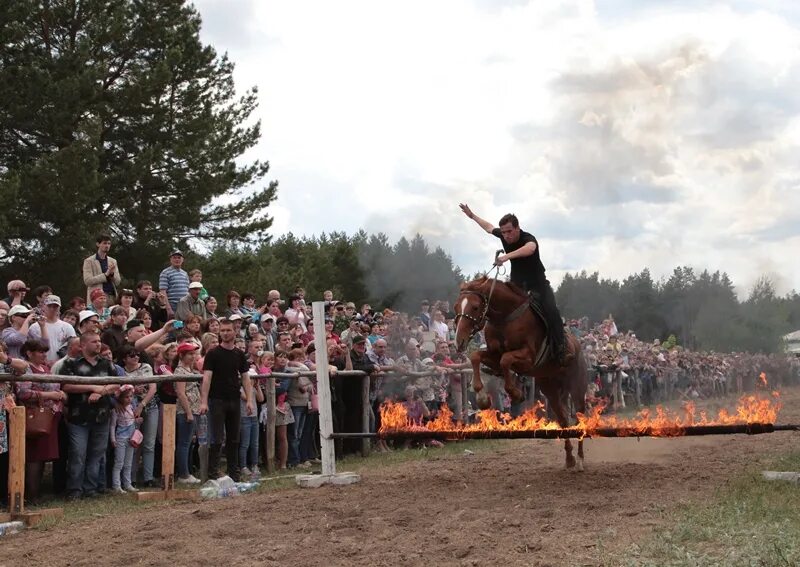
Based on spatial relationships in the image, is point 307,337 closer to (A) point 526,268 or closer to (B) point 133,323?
(B) point 133,323

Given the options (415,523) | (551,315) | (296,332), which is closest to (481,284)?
(551,315)

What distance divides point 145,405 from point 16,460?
288cm

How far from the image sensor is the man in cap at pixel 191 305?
628 inches

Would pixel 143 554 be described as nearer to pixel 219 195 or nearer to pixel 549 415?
pixel 549 415

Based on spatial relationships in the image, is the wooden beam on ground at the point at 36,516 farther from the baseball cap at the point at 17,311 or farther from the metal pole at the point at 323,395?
the metal pole at the point at 323,395

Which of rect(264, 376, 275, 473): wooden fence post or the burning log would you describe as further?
rect(264, 376, 275, 473): wooden fence post

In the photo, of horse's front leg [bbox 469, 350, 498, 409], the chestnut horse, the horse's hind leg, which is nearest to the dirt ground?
the horse's hind leg

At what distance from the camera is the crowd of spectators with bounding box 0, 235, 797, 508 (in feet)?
38.5

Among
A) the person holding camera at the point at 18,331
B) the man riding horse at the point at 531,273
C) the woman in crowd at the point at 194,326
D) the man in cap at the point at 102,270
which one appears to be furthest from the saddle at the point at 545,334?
the man in cap at the point at 102,270

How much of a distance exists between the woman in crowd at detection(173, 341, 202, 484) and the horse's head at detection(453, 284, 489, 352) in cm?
428

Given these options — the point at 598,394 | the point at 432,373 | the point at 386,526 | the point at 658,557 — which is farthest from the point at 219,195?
the point at 658,557

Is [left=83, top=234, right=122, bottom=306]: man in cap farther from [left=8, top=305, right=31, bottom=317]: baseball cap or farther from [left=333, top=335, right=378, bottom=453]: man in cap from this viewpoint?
[left=333, top=335, right=378, bottom=453]: man in cap

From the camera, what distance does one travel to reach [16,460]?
32.4ft

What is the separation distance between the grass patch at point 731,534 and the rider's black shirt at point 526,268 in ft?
11.3
